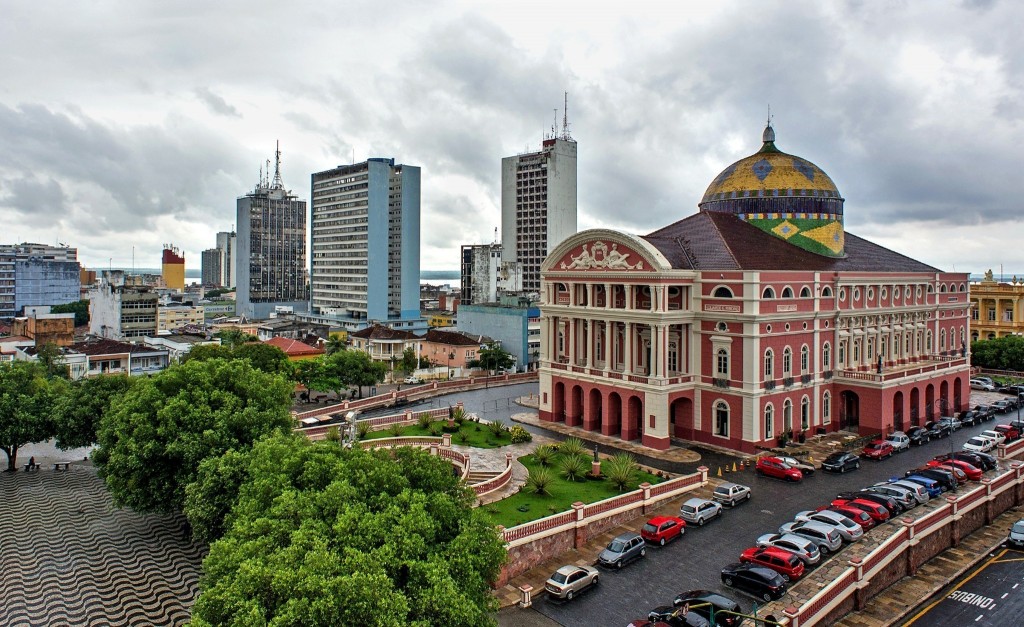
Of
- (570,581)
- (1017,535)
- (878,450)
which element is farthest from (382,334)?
(1017,535)

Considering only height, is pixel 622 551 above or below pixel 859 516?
below

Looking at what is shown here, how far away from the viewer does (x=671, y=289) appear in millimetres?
42531

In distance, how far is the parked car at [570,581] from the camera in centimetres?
2274

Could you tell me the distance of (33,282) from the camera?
11762 centimetres

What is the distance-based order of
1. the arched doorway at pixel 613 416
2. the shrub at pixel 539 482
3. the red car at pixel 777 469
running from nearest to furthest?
the shrub at pixel 539 482 < the red car at pixel 777 469 < the arched doorway at pixel 613 416

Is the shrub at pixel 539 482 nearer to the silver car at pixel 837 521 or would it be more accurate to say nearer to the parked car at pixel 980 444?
the silver car at pixel 837 521

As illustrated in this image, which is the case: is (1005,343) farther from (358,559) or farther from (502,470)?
(358,559)

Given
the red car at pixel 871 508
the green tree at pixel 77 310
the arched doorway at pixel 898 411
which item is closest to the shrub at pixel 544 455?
the red car at pixel 871 508

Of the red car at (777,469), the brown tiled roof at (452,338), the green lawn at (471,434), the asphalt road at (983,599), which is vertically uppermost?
the brown tiled roof at (452,338)

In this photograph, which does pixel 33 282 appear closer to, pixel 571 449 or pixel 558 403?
pixel 558 403

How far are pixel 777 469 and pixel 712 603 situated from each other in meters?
16.3

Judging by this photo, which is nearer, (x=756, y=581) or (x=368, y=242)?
(x=756, y=581)

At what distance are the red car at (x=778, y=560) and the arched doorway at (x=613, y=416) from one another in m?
18.4

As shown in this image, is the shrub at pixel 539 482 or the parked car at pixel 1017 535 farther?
the shrub at pixel 539 482
